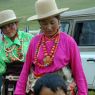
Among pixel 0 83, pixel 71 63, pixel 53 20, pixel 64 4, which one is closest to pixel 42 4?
pixel 53 20

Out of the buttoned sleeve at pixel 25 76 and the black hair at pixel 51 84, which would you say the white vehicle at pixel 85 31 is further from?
the black hair at pixel 51 84

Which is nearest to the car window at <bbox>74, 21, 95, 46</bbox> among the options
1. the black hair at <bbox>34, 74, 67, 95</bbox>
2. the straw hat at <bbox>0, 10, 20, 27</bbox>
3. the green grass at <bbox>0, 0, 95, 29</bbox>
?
the straw hat at <bbox>0, 10, 20, 27</bbox>

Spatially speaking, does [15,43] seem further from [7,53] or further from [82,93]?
[82,93]

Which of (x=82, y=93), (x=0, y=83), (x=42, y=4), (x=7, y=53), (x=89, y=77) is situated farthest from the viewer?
(x=89, y=77)

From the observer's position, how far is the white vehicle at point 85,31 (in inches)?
344

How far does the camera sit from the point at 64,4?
32.0m

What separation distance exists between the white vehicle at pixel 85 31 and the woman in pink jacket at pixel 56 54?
14.3 ft

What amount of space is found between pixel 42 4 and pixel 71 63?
65 cm

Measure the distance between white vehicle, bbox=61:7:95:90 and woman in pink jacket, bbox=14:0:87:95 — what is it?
4357mm

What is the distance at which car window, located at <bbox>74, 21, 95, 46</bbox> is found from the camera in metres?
9.05

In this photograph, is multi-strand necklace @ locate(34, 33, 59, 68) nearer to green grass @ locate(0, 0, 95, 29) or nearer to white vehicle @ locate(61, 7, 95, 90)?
Answer: white vehicle @ locate(61, 7, 95, 90)

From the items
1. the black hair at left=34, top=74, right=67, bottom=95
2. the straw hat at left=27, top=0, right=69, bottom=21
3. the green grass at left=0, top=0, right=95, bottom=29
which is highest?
the straw hat at left=27, top=0, right=69, bottom=21

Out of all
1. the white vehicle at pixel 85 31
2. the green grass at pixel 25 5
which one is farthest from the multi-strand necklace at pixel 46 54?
the green grass at pixel 25 5

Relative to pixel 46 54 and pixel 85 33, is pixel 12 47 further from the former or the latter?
pixel 85 33
